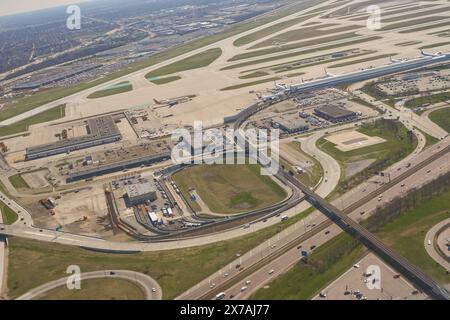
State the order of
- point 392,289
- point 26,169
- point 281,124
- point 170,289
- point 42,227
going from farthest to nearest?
1. point 281,124
2. point 26,169
3. point 42,227
4. point 170,289
5. point 392,289

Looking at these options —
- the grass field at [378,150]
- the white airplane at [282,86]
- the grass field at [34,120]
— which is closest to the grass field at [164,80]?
the grass field at [34,120]

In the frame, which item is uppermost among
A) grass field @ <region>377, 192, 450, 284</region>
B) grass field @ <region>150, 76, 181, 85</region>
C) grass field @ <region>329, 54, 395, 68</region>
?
grass field @ <region>329, 54, 395, 68</region>

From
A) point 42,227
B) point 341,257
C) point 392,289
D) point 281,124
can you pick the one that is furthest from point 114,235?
point 281,124

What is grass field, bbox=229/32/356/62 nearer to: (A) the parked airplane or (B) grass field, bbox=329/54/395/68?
(B) grass field, bbox=329/54/395/68

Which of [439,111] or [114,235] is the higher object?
[439,111]

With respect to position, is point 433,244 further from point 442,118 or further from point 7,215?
point 7,215

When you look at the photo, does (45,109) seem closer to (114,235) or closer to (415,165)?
(114,235)

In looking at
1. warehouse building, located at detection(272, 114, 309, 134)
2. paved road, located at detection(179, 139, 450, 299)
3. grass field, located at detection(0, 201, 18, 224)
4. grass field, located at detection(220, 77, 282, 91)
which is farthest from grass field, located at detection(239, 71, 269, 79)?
grass field, located at detection(0, 201, 18, 224)

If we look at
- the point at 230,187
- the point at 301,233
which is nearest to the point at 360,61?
the point at 230,187
